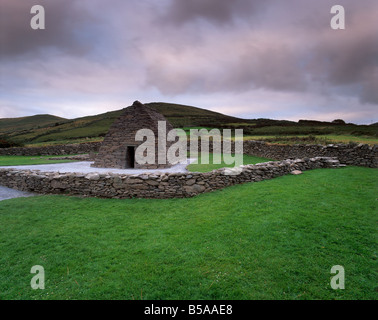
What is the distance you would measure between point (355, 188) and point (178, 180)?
23.1ft

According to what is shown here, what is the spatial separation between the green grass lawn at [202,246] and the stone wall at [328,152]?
18.5ft

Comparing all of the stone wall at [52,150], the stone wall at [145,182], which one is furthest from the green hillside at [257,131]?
the stone wall at [145,182]

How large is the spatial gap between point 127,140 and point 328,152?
52.7ft

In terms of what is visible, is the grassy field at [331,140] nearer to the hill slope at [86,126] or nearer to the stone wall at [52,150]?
the stone wall at [52,150]

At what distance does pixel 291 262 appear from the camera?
12.7ft

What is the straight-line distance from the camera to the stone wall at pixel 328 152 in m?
12.0

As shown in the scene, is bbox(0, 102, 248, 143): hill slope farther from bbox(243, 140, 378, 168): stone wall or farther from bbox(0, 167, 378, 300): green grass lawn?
bbox(0, 167, 378, 300): green grass lawn

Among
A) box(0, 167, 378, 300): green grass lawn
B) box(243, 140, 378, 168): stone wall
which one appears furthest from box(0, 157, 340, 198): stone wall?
box(243, 140, 378, 168): stone wall

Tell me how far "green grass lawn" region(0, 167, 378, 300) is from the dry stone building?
31.9 ft

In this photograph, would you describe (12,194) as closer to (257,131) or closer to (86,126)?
(257,131)

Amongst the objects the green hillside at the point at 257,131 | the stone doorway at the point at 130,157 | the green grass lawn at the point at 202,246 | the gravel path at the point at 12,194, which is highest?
the green hillside at the point at 257,131

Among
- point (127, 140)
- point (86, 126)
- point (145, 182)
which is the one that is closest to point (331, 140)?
point (145, 182)
